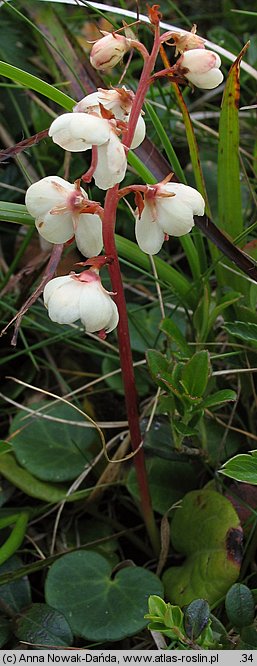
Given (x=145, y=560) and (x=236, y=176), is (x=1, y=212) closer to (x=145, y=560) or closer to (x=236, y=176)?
(x=236, y=176)

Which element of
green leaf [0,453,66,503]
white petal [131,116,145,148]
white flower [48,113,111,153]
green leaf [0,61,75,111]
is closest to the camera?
white flower [48,113,111,153]

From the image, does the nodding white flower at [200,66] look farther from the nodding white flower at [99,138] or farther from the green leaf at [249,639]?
the green leaf at [249,639]

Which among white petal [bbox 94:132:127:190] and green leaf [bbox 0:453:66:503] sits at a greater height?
white petal [bbox 94:132:127:190]

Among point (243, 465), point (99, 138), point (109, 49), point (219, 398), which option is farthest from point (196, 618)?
point (109, 49)

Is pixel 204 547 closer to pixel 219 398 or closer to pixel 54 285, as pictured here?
pixel 219 398

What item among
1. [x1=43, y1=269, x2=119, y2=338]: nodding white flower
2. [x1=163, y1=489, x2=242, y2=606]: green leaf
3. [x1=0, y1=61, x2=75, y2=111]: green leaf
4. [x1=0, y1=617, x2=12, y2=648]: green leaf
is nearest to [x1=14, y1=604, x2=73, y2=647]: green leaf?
[x1=0, y1=617, x2=12, y2=648]: green leaf

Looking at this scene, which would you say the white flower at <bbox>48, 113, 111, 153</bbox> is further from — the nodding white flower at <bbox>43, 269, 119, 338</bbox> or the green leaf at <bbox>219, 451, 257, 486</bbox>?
the green leaf at <bbox>219, 451, 257, 486</bbox>

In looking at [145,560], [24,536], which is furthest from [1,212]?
[145,560]
